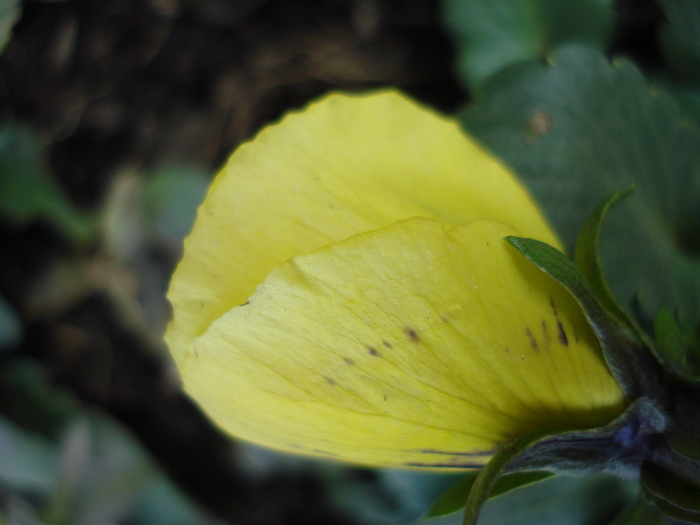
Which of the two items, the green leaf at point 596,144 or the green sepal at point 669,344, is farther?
the green leaf at point 596,144

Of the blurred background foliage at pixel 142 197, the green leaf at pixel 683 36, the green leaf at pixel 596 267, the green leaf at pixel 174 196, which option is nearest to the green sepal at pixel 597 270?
the green leaf at pixel 596 267

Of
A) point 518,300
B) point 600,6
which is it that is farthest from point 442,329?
point 600,6

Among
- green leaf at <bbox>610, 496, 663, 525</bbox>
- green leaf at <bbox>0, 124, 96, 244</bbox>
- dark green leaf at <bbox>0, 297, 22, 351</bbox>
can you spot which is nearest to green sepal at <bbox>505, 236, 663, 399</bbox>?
green leaf at <bbox>610, 496, 663, 525</bbox>

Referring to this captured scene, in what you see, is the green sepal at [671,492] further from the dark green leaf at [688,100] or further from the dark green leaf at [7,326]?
the dark green leaf at [7,326]

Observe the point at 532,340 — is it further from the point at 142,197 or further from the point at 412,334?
the point at 142,197

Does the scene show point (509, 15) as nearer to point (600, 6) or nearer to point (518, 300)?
point (600, 6)

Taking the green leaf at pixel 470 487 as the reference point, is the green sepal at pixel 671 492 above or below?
above

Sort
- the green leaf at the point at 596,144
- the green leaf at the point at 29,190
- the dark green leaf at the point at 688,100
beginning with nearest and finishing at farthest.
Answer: the green leaf at the point at 596,144 → the dark green leaf at the point at 688,100 → the green leaf at the point at 29,190
